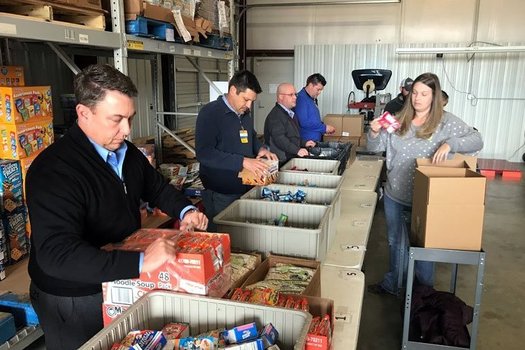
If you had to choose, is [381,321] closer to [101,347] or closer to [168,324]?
[168,324]

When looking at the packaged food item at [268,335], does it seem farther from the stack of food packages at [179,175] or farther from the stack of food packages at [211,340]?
the stack of food packages at [179,175]

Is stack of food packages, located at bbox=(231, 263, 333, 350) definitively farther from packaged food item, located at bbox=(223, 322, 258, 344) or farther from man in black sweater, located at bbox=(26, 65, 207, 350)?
man in black sweater, located at bbox=(26, 65, 207, 350)

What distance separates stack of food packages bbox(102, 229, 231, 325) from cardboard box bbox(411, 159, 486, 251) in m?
1.23

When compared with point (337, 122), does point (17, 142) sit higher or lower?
higher

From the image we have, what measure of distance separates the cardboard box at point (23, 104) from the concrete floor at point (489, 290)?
→ 8.22 feet

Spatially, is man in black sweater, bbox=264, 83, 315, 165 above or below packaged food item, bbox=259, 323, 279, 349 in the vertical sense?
above

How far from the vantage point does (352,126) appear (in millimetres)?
5953

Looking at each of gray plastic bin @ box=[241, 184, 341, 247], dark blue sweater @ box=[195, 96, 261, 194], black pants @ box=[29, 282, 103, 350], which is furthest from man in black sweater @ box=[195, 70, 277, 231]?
black pants @ box=[29, 282, 103, 350]

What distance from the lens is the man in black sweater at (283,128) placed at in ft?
12.5

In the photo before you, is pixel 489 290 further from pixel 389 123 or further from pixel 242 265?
pixel 242 265

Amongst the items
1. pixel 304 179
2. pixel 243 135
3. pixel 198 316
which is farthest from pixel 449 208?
pixel 198 316

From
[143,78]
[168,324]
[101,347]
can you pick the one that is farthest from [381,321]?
[143,78]

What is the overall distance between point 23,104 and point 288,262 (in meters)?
1.74

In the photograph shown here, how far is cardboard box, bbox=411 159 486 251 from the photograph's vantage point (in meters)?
2.14
